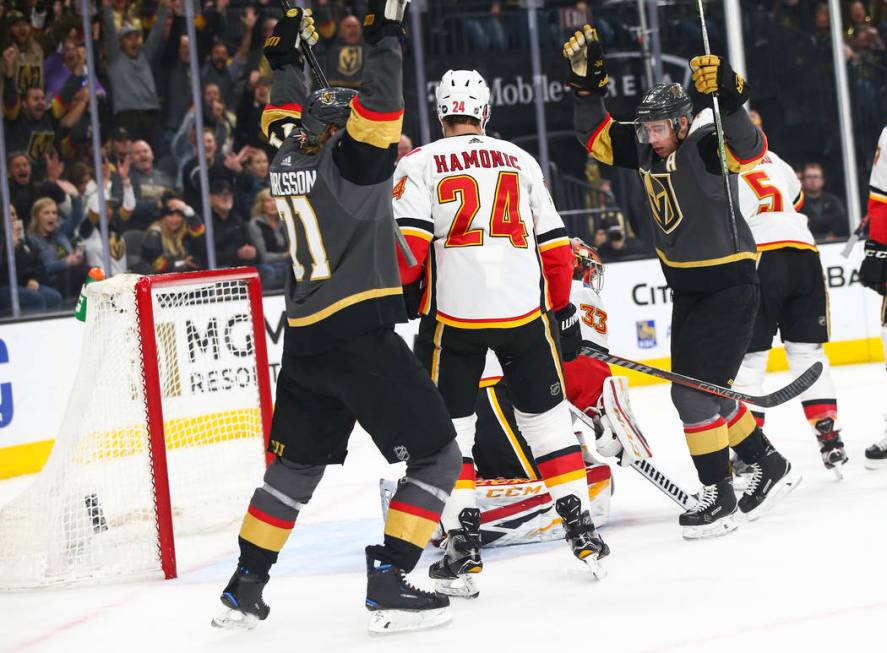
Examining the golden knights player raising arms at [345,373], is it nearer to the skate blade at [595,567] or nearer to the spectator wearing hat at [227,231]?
the skate blade at [595,567]

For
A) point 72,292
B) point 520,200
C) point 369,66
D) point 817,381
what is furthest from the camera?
point 72,292

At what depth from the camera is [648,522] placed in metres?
3.80

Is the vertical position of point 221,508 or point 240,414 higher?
point 240,414

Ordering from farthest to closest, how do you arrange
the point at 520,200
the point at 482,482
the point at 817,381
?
1. the point at 817,381
2. the point at 482,482
3. the point at 520,200

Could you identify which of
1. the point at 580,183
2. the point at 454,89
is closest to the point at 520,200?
the point at 454,89

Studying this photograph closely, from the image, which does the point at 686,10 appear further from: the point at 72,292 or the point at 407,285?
the point at 407,285

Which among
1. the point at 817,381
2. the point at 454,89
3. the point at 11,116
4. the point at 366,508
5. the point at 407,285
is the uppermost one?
the point at 11,116

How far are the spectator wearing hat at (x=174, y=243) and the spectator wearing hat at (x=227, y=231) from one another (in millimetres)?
105

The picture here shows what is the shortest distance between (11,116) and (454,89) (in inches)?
172

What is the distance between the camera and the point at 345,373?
107 inches

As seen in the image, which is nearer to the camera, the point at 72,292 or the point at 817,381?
the point at 817,381

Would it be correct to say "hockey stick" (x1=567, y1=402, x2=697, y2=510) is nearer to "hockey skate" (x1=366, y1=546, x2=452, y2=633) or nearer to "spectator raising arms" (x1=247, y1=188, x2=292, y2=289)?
"hockey skate" (x1=366, y1=546, x2=452, y2=633)

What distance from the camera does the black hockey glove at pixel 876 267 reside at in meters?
4.42

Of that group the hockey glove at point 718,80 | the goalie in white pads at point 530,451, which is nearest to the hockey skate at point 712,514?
the goalie in white pads at point 530,451
